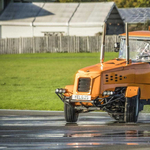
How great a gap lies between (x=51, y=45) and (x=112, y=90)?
50.4 metres

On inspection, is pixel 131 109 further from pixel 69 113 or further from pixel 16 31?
pixel 16 31

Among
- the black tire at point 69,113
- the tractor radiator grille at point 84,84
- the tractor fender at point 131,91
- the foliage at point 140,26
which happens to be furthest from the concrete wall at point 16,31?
the tractor fender at point 131,91

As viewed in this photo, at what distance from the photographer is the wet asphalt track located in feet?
32.4

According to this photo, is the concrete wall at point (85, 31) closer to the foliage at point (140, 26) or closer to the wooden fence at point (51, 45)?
the wooden fence at point (51, 45)

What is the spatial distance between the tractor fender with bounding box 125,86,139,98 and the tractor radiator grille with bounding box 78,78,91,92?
88 cm

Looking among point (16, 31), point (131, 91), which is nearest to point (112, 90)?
point (131, 91)

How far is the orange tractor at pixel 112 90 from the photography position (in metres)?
13.1

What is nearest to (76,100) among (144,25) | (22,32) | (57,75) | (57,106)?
(57,106)

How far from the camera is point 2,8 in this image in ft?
244

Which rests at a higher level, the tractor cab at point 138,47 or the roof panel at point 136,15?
the tractor cab at point 138,47

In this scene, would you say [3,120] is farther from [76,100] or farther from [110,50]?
[110,50]

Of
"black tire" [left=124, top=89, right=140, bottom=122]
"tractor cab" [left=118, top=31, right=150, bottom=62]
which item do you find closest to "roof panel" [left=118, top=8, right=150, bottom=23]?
"tractor cab" [left=118, top=31, right=150, bottom=62]

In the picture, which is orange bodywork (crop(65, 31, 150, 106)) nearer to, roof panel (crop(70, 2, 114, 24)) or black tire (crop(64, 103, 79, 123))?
black tire (crop(64, 103, 79, 123))

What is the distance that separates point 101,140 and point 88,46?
5307cm
